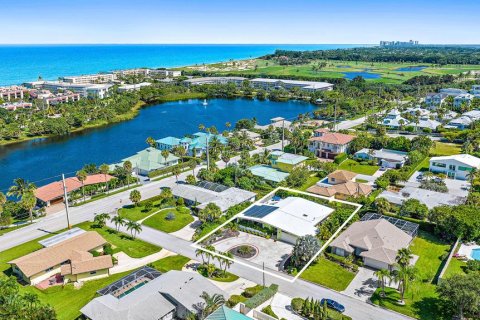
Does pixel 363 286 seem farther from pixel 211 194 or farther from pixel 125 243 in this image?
pixel 125 243

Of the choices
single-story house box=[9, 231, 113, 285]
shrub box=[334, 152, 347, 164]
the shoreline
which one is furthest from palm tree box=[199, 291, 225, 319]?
the shoreline

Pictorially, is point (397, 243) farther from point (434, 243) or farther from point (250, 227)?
point (250, 227)

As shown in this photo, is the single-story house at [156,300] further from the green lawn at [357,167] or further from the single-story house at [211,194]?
the green lawn at [357,167]

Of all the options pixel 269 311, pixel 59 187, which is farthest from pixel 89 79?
pixel 269 311

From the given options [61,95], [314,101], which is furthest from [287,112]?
[61,95]

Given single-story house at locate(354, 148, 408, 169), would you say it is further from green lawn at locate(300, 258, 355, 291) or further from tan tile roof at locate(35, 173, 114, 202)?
tan tile roof at locate(35, 173, 114, 202)
